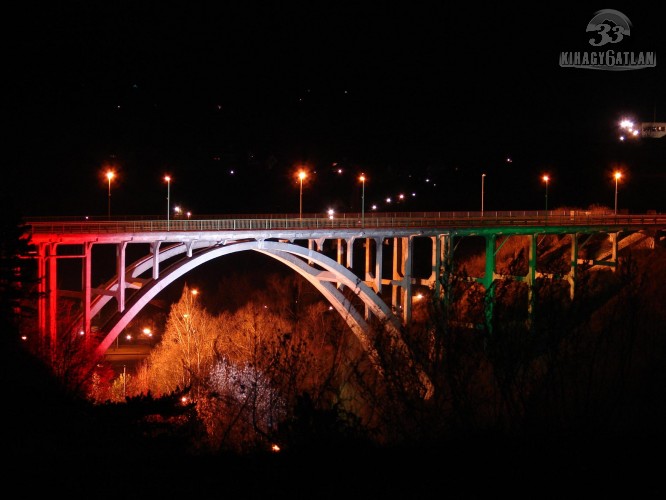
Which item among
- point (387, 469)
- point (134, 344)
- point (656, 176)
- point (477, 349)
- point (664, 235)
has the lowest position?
point (134, 344)

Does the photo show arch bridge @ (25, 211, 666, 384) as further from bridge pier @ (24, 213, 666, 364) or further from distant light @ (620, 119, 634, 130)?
distant light @ (620, 119, 634, 130)

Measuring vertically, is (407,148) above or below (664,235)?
above

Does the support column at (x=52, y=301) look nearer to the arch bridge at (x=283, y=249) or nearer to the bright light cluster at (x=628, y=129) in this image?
the arch bridge at (x=283, y=249)

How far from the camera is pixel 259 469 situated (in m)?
8.36

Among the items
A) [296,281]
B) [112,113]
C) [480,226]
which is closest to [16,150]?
[112,113]

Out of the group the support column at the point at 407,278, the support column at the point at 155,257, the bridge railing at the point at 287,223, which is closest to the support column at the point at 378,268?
the bridge railing at the point at 287,223

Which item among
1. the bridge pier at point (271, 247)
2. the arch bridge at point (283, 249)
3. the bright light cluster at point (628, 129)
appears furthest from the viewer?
the bright light cluster at point (628, 129)

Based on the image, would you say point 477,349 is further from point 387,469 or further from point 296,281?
point 296,281

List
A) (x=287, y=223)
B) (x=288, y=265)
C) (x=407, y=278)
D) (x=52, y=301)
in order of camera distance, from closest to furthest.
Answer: (x=52, y=301)
(x=287, y=223)
(x=407, y=278)
(x=288, y=265)

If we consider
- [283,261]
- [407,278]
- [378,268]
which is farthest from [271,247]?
[407,278]

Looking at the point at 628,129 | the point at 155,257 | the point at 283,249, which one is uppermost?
the point at 628,129

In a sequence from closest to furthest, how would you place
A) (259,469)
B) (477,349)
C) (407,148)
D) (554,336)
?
1. (259,469)
2. (554,336)
3. (477,349)
4. (407,148)

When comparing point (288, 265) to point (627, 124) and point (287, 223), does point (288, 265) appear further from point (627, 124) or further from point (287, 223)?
point (627, 124)

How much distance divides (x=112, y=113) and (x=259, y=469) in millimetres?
63266
